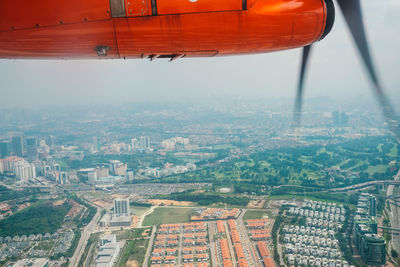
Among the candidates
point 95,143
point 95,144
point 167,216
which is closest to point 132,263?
point 167,216

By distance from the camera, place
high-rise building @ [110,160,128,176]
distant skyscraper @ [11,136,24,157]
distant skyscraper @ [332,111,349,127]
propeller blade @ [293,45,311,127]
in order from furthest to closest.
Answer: distant skyscraper @ [332,111,349,127] < distant skyscraper @ [11,136,24,157] < high-rise building @ [110,160,128,176] < propeller blade @ [293,45,311,127]

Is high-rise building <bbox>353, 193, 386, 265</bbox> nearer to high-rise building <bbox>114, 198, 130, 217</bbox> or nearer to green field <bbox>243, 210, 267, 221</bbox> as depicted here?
green field <bbox>243, 210, 267, 221</bbox>

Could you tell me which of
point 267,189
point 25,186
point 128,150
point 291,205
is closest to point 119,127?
point 128,150

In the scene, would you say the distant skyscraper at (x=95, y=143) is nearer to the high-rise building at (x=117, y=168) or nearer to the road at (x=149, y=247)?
the high-rise building at (x=117, y=168)

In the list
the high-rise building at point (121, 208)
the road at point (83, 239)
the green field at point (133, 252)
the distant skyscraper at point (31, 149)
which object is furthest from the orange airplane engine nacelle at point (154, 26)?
the distant skyscraper at point (31, 149)

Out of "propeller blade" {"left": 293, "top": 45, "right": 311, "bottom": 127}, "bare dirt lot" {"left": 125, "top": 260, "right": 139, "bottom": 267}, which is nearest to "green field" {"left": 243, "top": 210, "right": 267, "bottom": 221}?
"bare dirt lot" {"left": 125, "top": 260, "right": 139, "bottom": 267}

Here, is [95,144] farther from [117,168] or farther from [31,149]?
[117,168]
